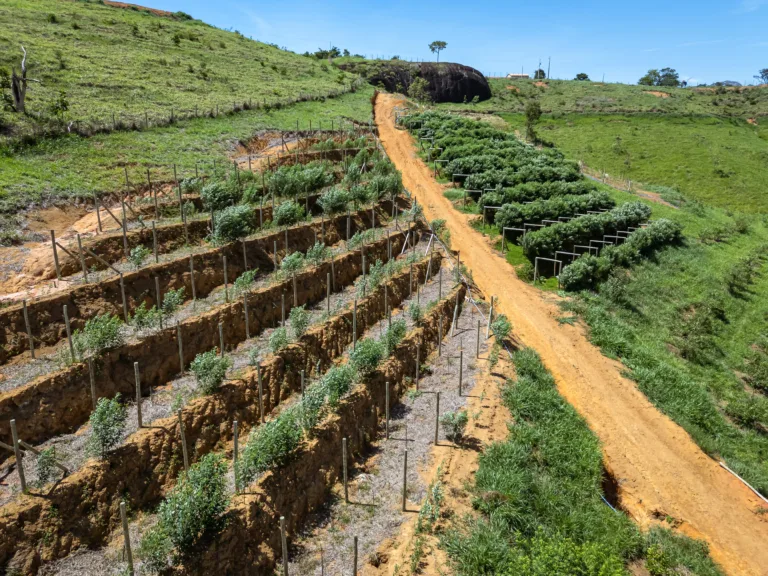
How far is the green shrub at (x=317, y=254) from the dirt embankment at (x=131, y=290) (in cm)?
138

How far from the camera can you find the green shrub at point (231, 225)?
17234mm

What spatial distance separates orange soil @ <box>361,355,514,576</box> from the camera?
31.5ft

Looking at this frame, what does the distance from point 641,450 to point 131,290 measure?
16.4 m

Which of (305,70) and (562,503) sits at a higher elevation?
(305,70)

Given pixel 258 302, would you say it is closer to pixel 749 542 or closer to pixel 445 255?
pixel 445 255

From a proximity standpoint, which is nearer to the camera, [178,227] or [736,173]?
[178,227]

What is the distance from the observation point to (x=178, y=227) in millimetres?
17578

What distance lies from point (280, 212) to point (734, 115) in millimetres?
72701

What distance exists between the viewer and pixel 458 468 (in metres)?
12.1

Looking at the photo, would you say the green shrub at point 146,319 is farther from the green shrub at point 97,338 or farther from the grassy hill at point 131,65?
the grassy hill at point 131,65

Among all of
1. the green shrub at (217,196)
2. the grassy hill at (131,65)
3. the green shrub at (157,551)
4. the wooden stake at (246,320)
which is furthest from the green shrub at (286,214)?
the grassy hill at (131,65)

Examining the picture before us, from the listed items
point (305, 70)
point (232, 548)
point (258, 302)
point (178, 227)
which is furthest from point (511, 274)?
point (305, 70)

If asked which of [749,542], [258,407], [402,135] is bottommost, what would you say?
[749,542]

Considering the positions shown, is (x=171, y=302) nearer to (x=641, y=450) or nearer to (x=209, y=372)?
(x=209, y=372)
